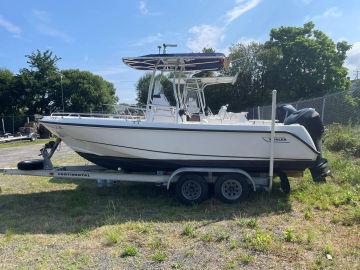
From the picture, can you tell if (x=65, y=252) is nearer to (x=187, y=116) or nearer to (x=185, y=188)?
(x=185, y=188)

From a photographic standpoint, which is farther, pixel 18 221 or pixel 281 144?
pixel 281 144

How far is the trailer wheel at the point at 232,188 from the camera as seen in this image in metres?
7.04

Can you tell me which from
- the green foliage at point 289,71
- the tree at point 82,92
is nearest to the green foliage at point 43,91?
the tree at point 82,92

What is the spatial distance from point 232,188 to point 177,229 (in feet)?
5.63

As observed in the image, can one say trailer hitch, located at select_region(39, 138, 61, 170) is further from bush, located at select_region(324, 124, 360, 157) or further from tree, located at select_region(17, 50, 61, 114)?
tree, located at select_region(17, 50, 61, 114)

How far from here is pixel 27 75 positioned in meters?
47.3

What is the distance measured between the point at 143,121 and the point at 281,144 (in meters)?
2.39

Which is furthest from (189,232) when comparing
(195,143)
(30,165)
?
(30,165)

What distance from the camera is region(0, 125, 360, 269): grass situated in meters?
4.60

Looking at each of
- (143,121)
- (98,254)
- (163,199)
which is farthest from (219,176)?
(98,254)

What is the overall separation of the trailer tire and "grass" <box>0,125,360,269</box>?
1.93ft

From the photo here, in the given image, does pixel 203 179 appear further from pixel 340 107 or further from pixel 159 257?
pixel 340 107

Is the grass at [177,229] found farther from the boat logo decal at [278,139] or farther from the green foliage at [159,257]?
the boat logo decal at [278,139]

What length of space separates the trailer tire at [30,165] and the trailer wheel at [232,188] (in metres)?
3.33
